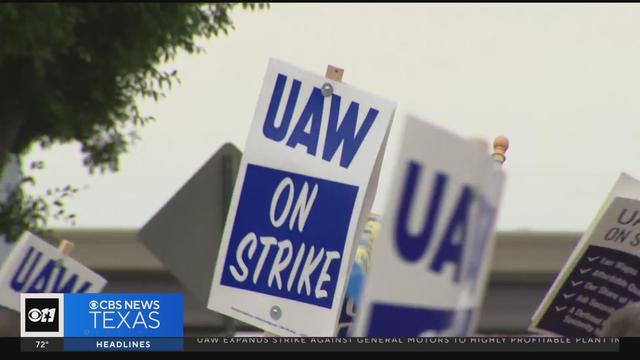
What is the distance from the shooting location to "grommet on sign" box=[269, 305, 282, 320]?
6.52 m

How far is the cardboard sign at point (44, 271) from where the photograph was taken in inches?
361

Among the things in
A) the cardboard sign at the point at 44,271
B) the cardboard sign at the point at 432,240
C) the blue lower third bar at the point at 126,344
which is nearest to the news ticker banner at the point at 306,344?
the blue lower third bar at the point at 126,344

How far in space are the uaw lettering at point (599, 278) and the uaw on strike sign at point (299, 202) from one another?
0.76 m

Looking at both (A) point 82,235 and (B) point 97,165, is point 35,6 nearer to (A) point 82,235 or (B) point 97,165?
(B) point 97,165

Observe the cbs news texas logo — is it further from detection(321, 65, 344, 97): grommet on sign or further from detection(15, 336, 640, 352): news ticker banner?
detection(321, 65, 344, 97): grommet on sign

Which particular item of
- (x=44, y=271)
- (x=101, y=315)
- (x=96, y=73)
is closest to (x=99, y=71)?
(x=96, y=73)

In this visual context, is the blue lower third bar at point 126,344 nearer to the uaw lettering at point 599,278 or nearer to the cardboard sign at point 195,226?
the uaw lettering at point 599,278

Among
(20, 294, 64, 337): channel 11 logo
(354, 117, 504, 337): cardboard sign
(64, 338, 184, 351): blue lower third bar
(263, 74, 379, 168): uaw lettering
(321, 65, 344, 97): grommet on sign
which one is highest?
(321, 65, 344, 97): grommet on sign

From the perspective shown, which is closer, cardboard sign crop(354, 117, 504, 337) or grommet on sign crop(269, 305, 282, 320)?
cardboard sign crop(354, 117, 504, 337)

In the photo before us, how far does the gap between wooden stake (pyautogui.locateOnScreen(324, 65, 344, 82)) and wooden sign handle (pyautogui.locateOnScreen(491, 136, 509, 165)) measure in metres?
0.73

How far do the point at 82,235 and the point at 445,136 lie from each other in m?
20.3

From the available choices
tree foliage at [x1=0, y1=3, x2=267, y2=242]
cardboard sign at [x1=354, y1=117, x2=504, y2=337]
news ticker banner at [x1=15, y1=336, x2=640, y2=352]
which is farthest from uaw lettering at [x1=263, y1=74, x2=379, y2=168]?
tree foliage at [x1=0, y1=3, x2=267, y2=242]

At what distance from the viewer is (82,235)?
24281mm
